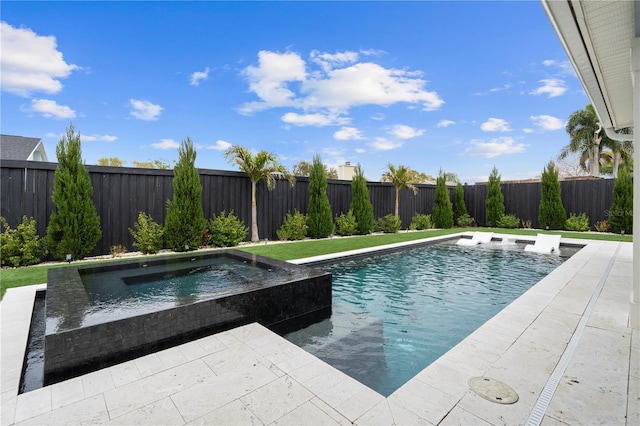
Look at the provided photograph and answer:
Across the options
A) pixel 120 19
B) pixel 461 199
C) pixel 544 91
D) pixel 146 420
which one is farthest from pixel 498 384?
pixel 544 91

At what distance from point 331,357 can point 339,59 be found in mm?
13640

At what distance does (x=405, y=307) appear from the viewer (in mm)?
4605

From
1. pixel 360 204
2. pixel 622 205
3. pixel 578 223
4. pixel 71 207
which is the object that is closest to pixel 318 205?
pixel 360 204

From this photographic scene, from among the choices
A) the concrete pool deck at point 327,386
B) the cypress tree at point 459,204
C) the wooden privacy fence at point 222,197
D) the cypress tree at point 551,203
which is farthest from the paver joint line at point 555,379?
the cypress tree at point 459,204

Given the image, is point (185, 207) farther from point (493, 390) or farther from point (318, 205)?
point (493, 390)

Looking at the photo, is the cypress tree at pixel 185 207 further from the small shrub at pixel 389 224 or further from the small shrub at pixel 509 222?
the small shrub at pixel 509 222

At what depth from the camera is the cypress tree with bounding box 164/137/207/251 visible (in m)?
8.37

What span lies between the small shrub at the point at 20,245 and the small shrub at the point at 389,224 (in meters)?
11.4

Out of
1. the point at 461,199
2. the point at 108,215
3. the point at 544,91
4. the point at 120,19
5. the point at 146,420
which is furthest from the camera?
the point at 544,91

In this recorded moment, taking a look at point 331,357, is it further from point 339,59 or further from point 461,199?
point 461,199

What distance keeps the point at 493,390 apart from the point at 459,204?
16320 millimetres

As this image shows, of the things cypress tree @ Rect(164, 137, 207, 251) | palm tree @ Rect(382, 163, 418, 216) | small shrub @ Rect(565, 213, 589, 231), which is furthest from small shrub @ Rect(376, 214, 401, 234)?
cypress tree @ Rect(164, 137, 207, 251)

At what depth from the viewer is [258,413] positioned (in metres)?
1.96

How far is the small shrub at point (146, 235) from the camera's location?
26.4ft
